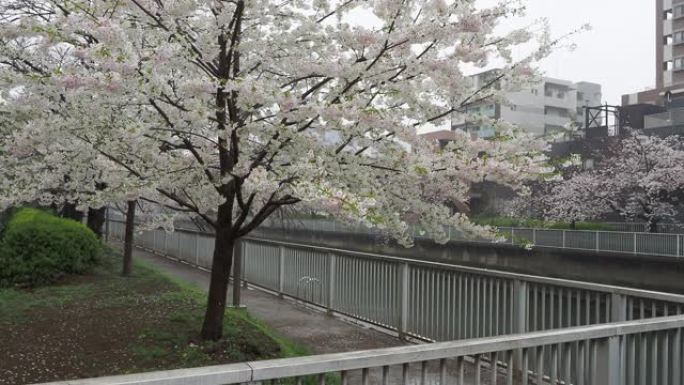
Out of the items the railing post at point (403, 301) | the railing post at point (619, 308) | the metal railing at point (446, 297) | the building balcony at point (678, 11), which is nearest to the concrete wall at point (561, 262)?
the metal railing at point (446, 297)

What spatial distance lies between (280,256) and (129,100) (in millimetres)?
6424

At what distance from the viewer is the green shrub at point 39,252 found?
34.1 ft

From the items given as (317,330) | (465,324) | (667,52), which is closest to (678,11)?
(667,52)

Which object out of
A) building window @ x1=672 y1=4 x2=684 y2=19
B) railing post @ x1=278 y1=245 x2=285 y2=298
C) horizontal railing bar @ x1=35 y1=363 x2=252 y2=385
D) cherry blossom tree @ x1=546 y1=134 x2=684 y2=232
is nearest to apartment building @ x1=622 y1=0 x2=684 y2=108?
building window @ x1=672 y1=4 x2=684 y2=19

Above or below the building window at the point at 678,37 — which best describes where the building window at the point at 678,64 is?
below

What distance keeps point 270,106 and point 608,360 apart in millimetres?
3571

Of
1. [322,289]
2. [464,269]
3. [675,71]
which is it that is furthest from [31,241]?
[675,71]

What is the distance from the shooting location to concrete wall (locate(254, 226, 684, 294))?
2152 centimetres

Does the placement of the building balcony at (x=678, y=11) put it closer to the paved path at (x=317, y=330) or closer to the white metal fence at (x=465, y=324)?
the white metal fence at (x=465, y=324)

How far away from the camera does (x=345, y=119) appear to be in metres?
5.14

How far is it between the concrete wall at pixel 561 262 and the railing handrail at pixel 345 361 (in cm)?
2028

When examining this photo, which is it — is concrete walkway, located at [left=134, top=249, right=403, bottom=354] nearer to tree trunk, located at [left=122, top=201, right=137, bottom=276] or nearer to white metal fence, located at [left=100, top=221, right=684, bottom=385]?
white metal fence, located at [left=100, top=221, right=684, bottom=385]

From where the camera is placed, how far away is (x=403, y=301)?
304 inches

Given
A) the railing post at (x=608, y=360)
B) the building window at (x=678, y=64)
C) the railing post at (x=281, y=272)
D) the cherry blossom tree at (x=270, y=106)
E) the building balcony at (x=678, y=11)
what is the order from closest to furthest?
the railing post at (x=608, y=360), the cherry blossom tree at (x=270, y=106), the railing post at (x=281, y=272), the building balcony at (x=678, y=11), the building window at (x=678, y=64)
